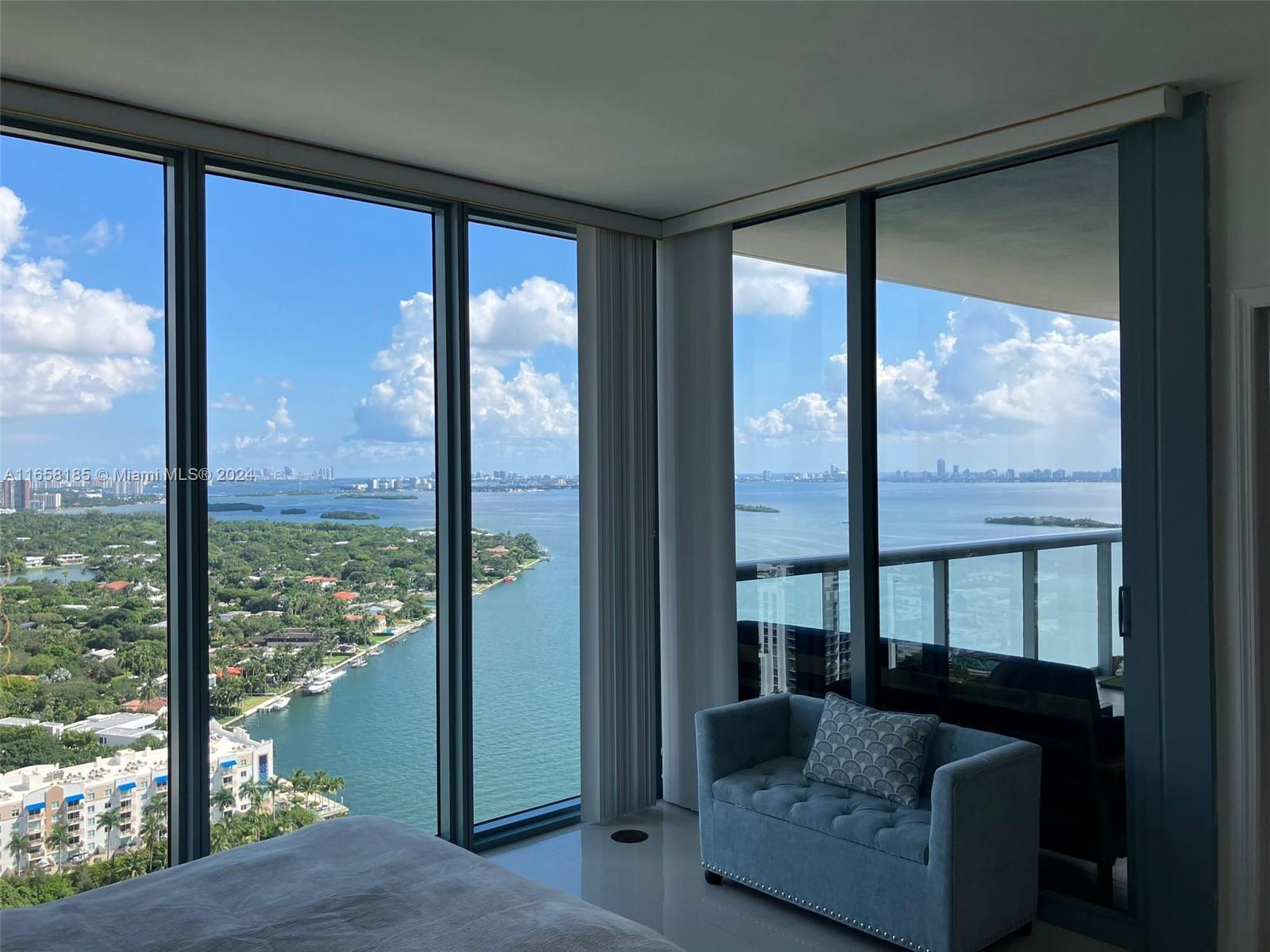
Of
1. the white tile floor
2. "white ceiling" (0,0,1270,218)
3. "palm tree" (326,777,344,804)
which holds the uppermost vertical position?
"white ceiling" (0,0,1270,218)

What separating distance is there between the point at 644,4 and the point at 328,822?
2.49 m

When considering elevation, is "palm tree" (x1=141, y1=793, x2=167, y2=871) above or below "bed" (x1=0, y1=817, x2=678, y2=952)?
below

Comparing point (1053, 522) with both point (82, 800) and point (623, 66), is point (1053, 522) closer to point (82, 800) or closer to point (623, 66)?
point (623, 66)

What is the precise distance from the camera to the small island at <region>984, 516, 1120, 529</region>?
3.55 m

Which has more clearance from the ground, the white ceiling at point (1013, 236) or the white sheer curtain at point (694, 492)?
the white ceiling at point (1013, 236)

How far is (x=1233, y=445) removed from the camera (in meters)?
3.19

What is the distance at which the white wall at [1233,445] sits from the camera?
314 cm

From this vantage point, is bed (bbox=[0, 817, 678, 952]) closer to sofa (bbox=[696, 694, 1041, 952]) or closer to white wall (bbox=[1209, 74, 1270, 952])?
sofa (bbox=[696, 694, 1041, 952])

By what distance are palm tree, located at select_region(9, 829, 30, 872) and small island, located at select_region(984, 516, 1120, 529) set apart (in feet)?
12.0

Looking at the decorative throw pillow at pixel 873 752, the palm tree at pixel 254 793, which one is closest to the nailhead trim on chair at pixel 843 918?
the decorative throw pillow at pixel 873 752

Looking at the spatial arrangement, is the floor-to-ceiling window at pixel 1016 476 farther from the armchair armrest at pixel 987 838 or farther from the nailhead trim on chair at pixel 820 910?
the nailhead trim on chair at pixel 820 910

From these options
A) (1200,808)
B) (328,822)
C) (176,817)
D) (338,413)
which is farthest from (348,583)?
(1200,808)

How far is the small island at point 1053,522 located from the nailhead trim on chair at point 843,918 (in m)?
→ 1.40

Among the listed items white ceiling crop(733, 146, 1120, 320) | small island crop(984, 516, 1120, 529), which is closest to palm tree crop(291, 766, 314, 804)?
small island crop(984, 516, 1120, 529)
